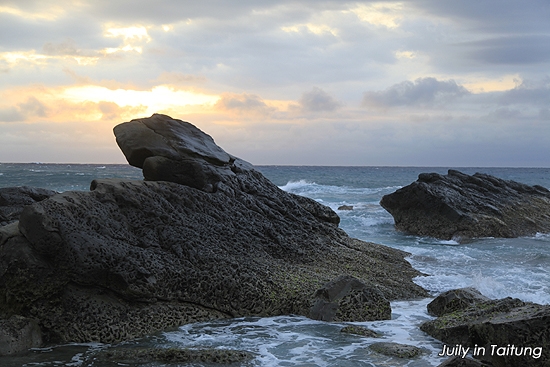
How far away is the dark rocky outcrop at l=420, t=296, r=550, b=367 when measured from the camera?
615 centimetres

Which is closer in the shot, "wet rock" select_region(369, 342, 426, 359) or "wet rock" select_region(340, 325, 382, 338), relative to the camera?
"wet rock" select_region(369, 342, 426, 359)

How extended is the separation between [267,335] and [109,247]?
2837 mm

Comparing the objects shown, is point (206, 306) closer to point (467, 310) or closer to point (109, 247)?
point (109, 247)

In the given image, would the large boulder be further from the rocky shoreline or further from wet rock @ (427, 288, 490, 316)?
wet rock @ (427, 288, 490, 316)

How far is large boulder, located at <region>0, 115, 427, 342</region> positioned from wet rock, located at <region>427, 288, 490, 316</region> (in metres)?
1.00

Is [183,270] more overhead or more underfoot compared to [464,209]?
more underfoot

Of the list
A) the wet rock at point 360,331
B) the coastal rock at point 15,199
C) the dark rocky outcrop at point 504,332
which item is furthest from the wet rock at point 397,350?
the coastal rock at point 15,199

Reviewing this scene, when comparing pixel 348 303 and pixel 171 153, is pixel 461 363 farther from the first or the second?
pixel 171 153

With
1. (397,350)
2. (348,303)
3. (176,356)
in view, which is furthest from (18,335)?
(397,350)

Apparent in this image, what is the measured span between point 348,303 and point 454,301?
5.79 ft

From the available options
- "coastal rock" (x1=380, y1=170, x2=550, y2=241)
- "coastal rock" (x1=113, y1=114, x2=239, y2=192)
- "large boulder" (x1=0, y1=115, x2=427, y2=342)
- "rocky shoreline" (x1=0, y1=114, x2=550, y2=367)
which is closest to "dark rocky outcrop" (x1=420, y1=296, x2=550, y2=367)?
"rocky shoreline" (x1=0, y1=114, x2=550, y2=367)

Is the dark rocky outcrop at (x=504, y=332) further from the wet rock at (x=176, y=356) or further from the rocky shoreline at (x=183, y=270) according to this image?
the wet rock at (x=176, y=356)

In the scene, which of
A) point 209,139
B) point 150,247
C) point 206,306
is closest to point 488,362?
point 206,306

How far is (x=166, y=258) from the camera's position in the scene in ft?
29.7
